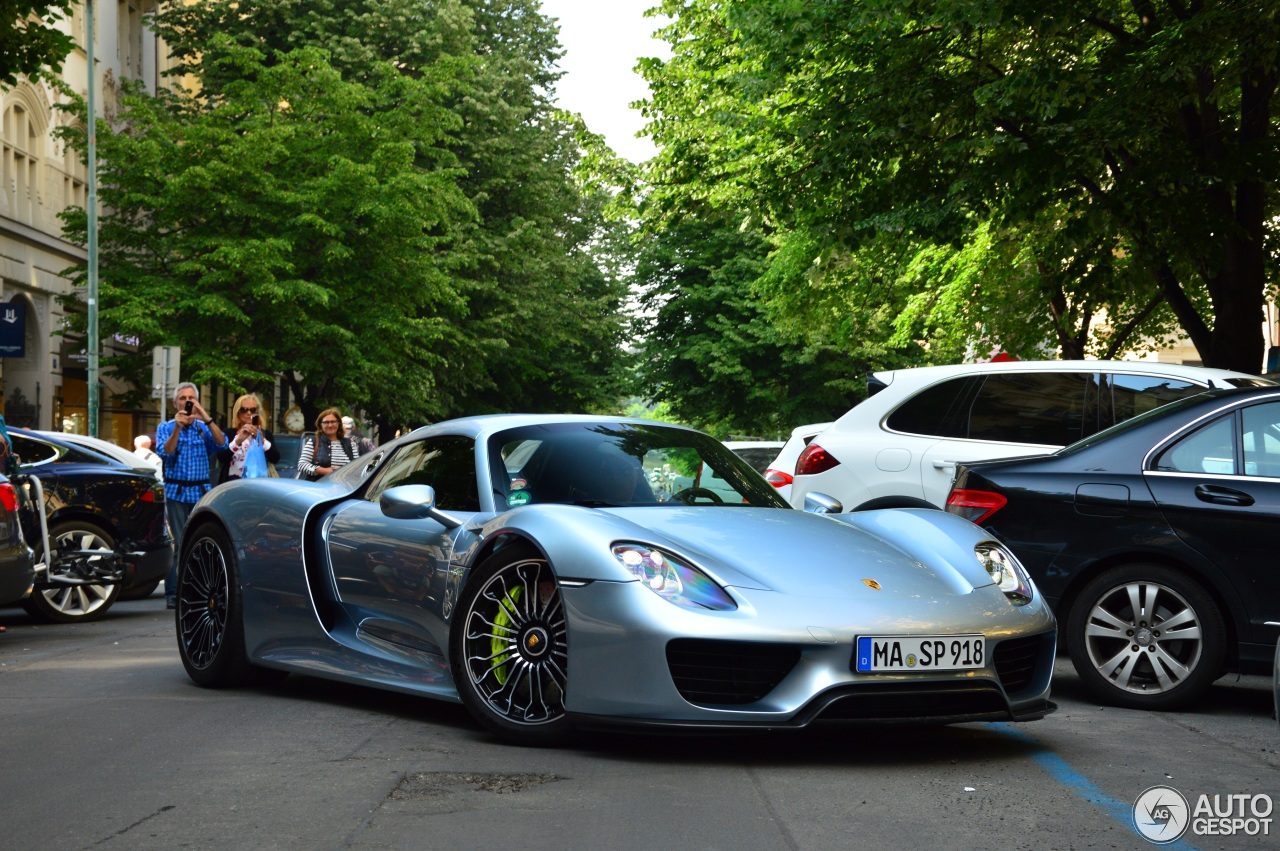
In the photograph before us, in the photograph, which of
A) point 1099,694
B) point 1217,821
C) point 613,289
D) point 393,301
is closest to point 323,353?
point 393,301

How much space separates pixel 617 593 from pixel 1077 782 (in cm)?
169

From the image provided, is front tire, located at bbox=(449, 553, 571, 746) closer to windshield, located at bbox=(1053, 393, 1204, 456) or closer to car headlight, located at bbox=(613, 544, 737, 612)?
car headlight, located at bbox=(613, 544, 737, 612)

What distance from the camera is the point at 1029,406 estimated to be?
10.6 m

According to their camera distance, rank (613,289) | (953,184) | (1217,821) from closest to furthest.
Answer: (1217,821), (953,184), (613,289)

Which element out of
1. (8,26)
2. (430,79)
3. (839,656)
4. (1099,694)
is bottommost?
(1099,694)

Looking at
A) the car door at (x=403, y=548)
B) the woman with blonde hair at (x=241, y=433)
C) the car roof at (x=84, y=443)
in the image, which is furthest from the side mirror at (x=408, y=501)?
the woman with blonde hair at (x=241, y=433)

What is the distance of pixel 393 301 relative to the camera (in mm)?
33469

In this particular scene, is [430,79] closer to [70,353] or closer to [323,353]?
[323,353]

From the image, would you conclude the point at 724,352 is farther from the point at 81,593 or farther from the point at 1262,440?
the point at 1262,440

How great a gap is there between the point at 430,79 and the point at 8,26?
57.9 feet

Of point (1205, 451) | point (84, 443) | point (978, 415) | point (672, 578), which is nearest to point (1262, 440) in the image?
point (1205, 451)

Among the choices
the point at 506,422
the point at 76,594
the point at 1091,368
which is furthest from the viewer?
the point at 76,594

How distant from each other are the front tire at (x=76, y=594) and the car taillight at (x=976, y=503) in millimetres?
7451

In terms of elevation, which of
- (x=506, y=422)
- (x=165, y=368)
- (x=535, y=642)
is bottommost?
(x=535, y=642)
